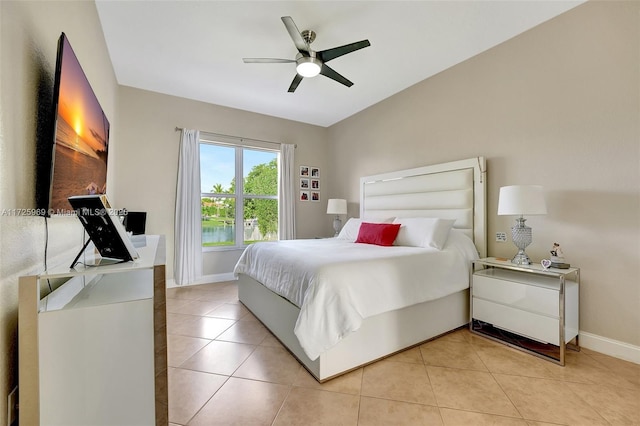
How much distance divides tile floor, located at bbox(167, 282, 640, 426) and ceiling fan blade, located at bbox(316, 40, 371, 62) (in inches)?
98.4

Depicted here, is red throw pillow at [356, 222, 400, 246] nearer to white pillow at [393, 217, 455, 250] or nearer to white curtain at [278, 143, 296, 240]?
white pillow at [393, 217, 455, 250]

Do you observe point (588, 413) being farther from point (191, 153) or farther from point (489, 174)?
point (191, 153)

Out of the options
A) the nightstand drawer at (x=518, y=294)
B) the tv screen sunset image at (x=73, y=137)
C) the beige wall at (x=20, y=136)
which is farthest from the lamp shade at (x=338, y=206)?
the beige wall at (x=20, y=136)

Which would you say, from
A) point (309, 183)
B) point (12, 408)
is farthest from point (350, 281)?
point (309, 183)

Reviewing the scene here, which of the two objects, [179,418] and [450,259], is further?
[450,259]

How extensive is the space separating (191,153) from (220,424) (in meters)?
3.57

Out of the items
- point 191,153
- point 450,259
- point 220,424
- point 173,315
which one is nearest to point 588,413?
point 450,259

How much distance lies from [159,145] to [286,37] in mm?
2465

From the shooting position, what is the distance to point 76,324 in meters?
0.97

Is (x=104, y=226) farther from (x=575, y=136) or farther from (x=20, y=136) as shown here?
(x=575, y=136)

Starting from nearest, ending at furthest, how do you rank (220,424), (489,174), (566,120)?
1. (220,424)
2. (566,120)
3. (489,174)

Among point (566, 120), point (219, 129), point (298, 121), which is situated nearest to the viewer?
point (566, 120)

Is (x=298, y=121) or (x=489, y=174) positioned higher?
(x=298, y=121)

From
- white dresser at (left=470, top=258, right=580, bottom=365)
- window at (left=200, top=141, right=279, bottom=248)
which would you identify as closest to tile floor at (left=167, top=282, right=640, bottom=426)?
white dresser at (left=470, top=258, right=580, bottom=365)
